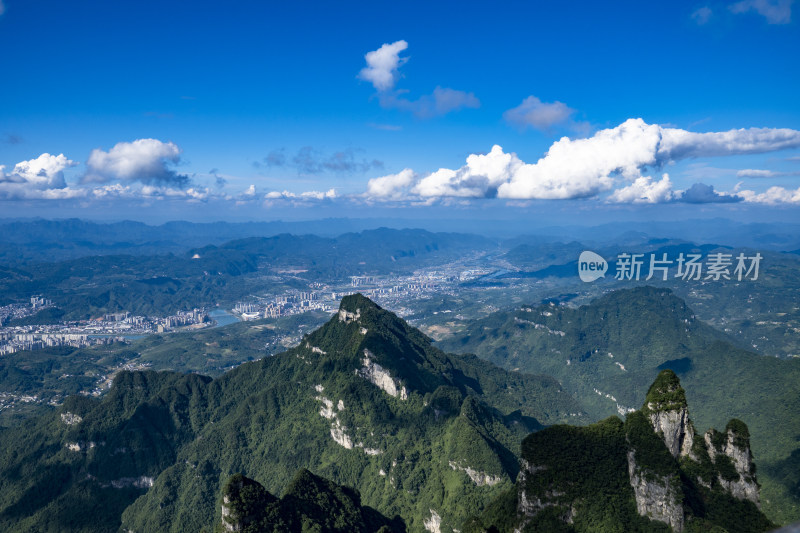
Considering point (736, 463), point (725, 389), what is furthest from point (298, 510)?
point (725, 389)

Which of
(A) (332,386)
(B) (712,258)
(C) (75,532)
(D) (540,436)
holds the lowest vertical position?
(C) (75,532)

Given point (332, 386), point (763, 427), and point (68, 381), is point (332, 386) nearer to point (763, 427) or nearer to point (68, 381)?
point (763, 427)

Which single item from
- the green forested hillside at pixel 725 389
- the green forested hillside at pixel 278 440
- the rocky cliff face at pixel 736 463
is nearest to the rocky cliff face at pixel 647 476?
the rocky cliff face at pixel 736 463

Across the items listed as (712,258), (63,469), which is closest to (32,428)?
(63,469)

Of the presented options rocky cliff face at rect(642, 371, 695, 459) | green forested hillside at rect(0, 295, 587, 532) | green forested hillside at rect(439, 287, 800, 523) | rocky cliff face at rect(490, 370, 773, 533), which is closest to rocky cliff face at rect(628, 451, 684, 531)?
rocky cliff face at rect(490, 370, 773, 533)

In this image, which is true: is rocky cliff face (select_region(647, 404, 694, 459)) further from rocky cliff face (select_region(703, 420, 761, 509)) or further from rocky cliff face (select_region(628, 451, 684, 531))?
rocky cliff face (select_region(628, 451, 684, 531))

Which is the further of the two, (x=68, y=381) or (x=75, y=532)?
(x=68, y=381)

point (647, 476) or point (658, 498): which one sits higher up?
point (647, 476)

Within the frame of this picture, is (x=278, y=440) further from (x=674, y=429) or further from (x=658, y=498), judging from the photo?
(x=674, y=429)
